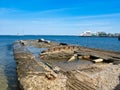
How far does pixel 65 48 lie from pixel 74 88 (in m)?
21.0

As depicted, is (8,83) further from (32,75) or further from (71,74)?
(71,74)

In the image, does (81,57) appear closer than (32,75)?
No

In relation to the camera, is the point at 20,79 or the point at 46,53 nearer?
the point at 20,79

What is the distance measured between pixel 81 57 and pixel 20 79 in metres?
13.2

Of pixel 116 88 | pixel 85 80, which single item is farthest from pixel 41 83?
pixel 116 88

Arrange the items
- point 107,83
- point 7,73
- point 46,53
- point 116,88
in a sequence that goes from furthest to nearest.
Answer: point 46,53 < point 7,73 < point 107,83 < point 116,88

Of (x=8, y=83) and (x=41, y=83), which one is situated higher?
(x=41, y=83)

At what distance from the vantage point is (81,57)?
77.4 feet

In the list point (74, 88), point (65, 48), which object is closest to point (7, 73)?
point (74, 88)

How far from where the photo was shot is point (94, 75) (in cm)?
1280

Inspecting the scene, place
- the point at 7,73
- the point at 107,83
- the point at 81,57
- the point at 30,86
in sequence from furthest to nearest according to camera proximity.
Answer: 1. the point at 81,57
2. the point at 7,73
3. the point at 107,83
4. the point at 30,86

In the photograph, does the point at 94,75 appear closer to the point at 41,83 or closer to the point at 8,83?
the point at 41,83

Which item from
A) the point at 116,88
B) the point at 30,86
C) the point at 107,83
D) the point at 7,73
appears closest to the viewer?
the point at 30,86

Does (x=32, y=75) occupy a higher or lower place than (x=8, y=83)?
higher
